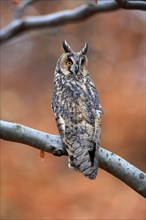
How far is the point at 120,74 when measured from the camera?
6246 millimetres

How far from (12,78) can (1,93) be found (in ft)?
0.58

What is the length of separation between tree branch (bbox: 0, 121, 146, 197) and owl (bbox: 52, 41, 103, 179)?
57 mm

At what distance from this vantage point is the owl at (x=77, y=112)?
8.49 ft

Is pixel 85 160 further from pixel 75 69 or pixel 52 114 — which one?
pixel 52 114

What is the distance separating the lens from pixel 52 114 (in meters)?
6.18

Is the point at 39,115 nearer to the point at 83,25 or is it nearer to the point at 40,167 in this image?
the point at 40,167

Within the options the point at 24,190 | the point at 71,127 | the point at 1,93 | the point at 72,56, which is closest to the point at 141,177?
the point at 71,127

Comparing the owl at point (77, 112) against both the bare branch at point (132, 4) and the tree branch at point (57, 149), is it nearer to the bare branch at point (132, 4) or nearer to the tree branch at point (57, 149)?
the tree branch at point (57, 149)

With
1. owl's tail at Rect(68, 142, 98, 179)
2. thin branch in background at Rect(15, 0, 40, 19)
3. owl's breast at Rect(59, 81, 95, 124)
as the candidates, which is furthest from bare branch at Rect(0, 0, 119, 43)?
owl's tail at Rect(68, 142, 98, 179)

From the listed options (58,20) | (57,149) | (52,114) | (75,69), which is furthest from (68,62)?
(52,114)

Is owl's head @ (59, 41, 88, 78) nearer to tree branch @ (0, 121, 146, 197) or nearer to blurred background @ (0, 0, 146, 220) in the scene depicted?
tree branch @ (0, 121, 146, 197)

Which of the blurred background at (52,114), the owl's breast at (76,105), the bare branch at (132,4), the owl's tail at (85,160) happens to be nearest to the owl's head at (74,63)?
the owl's breast at (76,105)

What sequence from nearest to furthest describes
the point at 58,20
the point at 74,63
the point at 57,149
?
the point at 57,149 < the point at 74,63 < the point at 58,20

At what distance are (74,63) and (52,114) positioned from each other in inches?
122
